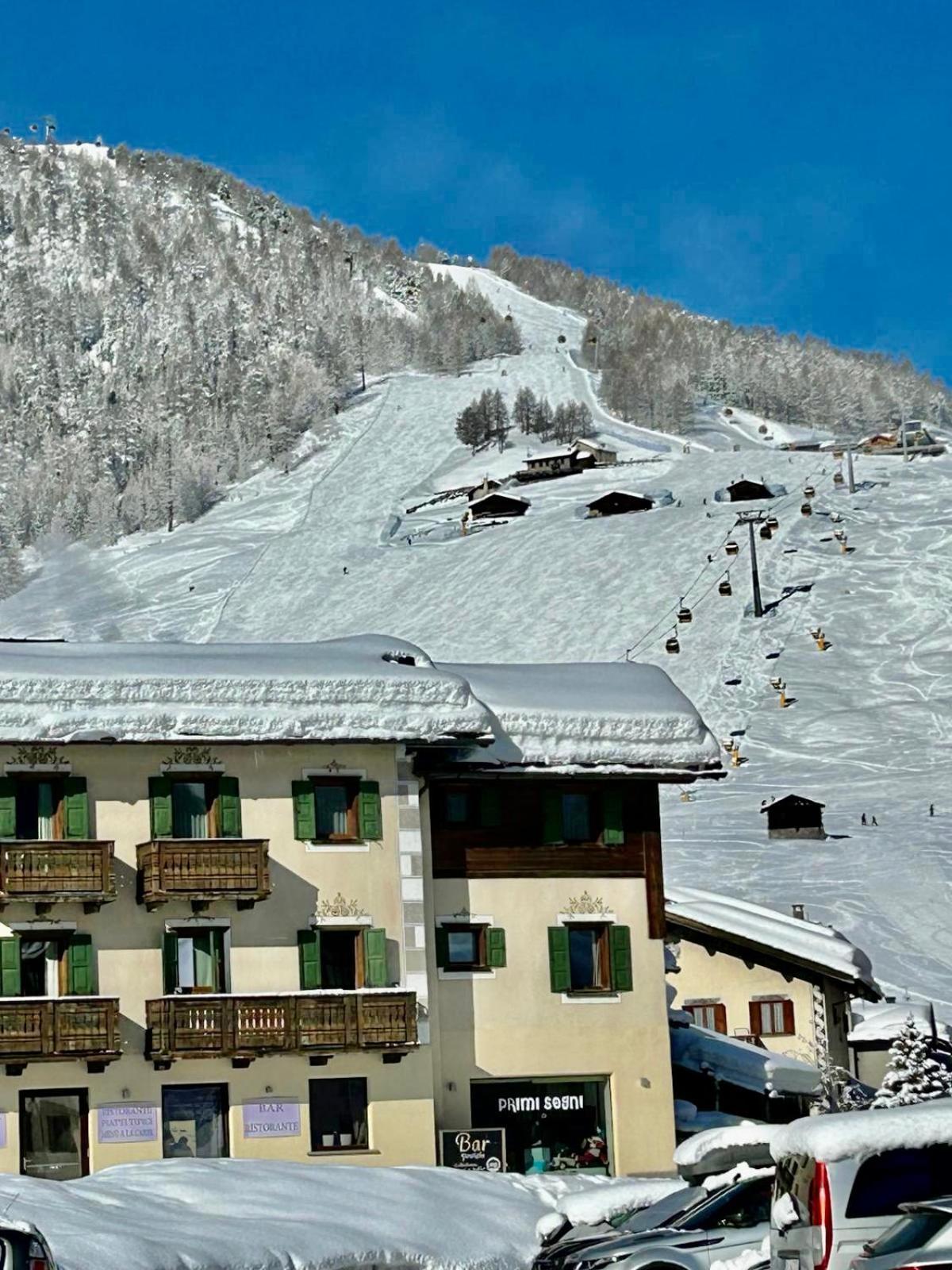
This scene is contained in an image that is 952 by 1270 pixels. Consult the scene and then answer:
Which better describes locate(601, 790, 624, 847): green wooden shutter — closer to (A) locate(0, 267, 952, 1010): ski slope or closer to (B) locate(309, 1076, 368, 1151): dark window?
(B) locate(309, 1076, 368, 1151): dark window

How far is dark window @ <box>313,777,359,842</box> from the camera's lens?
3847 centimetres

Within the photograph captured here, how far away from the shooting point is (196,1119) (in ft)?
119

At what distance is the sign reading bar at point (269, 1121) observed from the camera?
3628 centimetres

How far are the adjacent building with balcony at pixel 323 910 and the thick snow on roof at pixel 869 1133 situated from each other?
22.7 meters

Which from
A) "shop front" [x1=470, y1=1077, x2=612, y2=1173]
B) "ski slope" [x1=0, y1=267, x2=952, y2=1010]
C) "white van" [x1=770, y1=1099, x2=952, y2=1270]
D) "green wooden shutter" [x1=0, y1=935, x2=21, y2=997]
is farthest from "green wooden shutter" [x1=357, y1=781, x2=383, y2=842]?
"ski slope" [x1=0, y1=267, x2=952, y2=1010]

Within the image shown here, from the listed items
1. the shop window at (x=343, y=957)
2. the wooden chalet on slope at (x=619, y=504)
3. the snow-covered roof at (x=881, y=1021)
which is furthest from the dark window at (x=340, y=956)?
the wooden chalet on slope at (x=619, y=504)

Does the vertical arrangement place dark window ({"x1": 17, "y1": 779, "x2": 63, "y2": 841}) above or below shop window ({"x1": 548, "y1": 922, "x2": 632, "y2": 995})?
above

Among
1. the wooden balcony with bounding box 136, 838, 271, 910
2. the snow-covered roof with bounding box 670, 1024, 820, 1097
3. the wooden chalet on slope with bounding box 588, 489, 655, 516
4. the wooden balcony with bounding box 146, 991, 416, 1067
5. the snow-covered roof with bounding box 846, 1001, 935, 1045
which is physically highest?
the wooden chalet on slope with bounding box 588, 489, 655, 516

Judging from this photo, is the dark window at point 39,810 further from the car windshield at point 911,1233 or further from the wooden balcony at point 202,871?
the car windshield at point 911,1233

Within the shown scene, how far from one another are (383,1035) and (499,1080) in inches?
108

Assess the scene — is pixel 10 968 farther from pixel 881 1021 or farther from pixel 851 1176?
pixel 881 1021

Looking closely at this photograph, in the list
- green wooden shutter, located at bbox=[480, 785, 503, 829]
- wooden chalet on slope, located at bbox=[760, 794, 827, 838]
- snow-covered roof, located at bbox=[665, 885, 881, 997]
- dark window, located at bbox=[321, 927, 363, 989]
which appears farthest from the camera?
wooden chalet on slope, located at bbox=[760, 794, 827, 838]

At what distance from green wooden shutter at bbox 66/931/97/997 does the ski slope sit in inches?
1214

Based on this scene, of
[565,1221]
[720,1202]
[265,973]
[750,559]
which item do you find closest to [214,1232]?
[565,1221]
